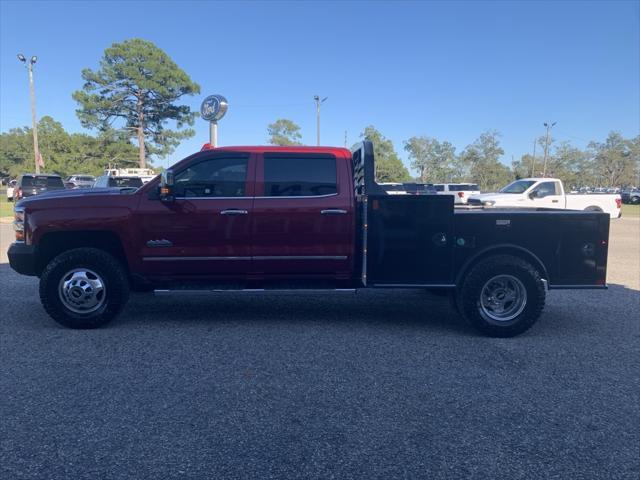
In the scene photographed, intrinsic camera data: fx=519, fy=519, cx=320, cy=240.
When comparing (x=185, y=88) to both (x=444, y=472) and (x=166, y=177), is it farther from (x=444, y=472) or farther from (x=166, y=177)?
(x=444, y=472)

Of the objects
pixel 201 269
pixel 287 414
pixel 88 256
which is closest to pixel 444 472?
pixel 287 414

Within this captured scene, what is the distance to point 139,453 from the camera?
10.3 ft

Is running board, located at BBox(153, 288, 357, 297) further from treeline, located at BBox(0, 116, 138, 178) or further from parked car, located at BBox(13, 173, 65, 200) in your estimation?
treeline, located at BBox(0, 116, 138, 178)

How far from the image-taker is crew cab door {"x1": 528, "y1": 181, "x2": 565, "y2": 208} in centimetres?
1830

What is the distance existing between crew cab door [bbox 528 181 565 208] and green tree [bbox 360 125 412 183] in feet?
123

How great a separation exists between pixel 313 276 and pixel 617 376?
309 centimetres

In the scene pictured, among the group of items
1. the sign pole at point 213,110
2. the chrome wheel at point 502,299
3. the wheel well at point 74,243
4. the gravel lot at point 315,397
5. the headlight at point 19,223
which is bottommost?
the gravel lot at point 315,397

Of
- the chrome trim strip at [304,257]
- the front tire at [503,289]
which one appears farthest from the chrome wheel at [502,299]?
the chrome trim strip at [304,257]

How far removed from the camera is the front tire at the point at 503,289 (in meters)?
5.55

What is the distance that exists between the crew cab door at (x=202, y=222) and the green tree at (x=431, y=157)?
67.1m

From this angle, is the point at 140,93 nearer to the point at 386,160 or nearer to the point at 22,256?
the point at 386,160

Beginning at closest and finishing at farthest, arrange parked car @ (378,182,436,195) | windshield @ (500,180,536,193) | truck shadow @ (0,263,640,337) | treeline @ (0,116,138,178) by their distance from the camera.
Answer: parked car @ (378,182,436,195) < truck shadow @ (0,263,640,337) < windshield @ (500,180,536,193) < treeline @ (0,116,138,178)

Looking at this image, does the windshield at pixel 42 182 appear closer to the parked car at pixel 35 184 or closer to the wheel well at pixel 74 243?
the parked car at pixel 35 184

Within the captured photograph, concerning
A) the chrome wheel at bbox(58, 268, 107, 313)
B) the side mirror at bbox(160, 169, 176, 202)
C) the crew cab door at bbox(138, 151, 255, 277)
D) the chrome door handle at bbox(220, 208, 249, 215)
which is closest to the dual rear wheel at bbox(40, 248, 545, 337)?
the chrome wheel at bbox(58, 268, 107, 313)
